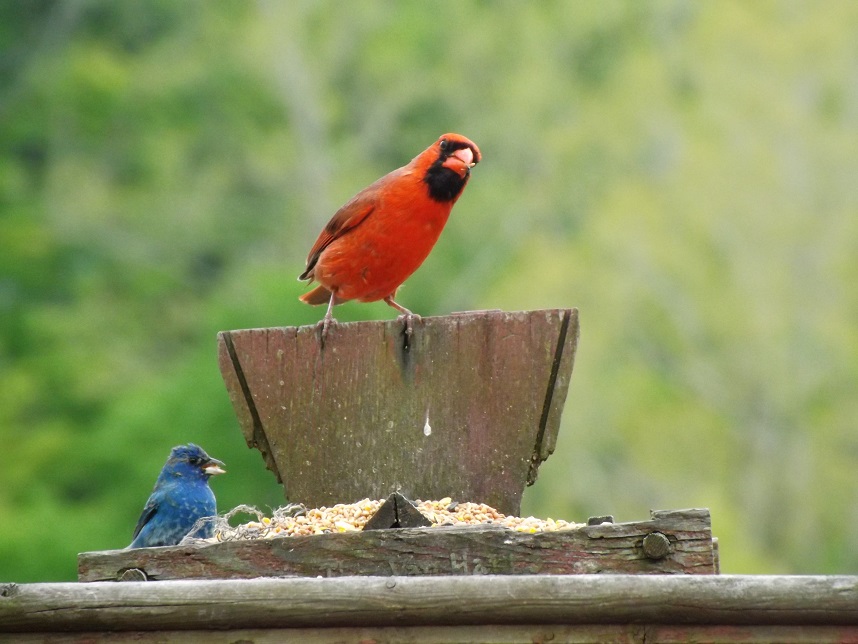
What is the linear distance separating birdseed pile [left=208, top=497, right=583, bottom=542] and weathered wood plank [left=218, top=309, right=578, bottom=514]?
3.4 inches

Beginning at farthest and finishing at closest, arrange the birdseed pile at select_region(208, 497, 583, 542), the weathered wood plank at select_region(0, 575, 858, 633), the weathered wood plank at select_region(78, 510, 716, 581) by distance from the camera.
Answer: the birdseed pile at select_region(208, 497, 583, 542)
the weathered wood plank at select_region(78, 510, 716, 581)
the weathered wood plank at select_region(0, 575, 858, 633)

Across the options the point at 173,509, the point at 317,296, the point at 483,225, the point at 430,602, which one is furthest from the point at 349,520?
the point at 483,225

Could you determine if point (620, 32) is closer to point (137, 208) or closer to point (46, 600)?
point (137, 208)

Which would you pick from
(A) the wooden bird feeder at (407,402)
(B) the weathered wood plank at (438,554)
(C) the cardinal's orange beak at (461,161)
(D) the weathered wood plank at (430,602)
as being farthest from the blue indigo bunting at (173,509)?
(D) the weathered wood plank at (430,602)

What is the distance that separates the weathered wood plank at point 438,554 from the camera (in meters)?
3.36

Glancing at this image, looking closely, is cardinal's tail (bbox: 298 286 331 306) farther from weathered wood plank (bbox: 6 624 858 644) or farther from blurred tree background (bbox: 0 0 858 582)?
blurred tree background (bbox: 0 0 858 582)

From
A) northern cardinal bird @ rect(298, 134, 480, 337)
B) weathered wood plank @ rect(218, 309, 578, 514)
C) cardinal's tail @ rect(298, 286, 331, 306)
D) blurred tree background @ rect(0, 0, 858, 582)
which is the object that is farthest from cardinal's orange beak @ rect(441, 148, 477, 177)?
blurred tree background @ rect(0, 0, 858, 582)

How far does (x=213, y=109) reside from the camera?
37469 millimetres

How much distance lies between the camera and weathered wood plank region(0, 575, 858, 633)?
3059 millimetres

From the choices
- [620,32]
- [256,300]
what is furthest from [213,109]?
[256,300]

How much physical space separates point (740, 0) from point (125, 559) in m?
32.0

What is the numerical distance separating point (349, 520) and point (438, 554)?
1.50ft

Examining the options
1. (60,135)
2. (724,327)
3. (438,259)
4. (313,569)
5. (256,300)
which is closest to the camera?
(313,569)

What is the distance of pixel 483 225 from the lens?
34438 millimetres
